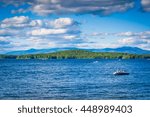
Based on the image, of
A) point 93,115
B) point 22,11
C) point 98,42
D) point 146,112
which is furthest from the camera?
point 98,42

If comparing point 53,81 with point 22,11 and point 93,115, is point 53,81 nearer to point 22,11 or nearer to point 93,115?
point 22,11

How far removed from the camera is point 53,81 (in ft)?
77.7

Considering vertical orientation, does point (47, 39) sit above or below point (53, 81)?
above

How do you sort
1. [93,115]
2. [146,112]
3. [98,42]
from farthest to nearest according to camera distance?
[98,42]
[146,112]
[93,115]

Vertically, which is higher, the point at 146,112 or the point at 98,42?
the point at 98,42

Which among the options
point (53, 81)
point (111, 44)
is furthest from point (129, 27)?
point (53, 81)

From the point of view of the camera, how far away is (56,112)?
11875mm

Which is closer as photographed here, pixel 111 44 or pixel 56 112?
pixel 56 112

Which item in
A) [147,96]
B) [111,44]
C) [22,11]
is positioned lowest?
[147,96]

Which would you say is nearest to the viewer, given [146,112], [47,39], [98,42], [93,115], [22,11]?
[93,115]

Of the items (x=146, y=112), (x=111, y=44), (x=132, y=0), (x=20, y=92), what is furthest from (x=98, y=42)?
(x=146, y=112)

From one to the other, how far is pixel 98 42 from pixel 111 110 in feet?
31.2

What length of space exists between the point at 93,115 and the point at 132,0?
8.01 meters

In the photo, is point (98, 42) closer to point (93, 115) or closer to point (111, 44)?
point (111, 44)
